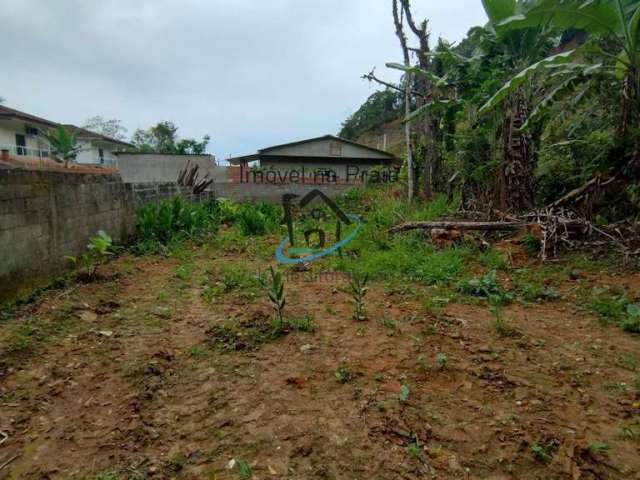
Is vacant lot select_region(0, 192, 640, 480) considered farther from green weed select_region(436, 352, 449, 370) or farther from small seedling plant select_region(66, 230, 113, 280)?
small seedling plant select_region(66, 230, 113, 280)

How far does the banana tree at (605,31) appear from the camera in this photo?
349 cm

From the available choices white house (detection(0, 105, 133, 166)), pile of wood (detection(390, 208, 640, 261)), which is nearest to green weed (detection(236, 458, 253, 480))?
pile of wood (detection(390, 208, 640, 261))

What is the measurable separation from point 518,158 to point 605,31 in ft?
5.09

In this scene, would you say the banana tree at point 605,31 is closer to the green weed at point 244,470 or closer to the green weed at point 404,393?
the green weed at point 404,393

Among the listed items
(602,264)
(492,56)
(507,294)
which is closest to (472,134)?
(492,56)

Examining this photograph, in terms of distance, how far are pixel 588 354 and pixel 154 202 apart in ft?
21.1

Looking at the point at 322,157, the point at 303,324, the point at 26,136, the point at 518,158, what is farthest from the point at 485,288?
the point at 26,136

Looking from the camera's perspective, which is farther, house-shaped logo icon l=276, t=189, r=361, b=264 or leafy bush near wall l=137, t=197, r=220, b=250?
leafy bush near wall l=137, t=197, r=220, b=250

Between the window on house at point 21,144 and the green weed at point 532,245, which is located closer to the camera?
the green weed at point 532,245

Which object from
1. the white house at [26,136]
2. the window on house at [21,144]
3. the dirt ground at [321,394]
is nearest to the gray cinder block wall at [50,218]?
the dirt ground at [321,394]

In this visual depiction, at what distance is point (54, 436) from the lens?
1710 mm

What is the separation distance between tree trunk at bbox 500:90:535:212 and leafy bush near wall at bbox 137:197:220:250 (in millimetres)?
4990

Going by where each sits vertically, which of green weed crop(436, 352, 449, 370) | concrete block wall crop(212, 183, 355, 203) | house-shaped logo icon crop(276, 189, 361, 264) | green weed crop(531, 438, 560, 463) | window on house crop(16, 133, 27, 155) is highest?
window on house crop(16, 133, 27, 155)

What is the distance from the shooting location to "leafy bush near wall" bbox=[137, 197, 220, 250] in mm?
5727
